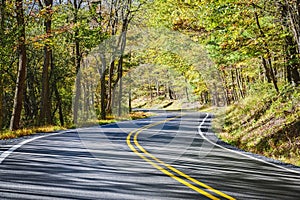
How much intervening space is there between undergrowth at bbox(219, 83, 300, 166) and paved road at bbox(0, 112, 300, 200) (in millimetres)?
1235

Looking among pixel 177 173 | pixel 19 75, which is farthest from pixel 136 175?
pixel 19 75

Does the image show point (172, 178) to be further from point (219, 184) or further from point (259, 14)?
point (259, 14)

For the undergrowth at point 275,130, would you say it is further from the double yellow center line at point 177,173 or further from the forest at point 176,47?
the double yellow center line at point 177,173

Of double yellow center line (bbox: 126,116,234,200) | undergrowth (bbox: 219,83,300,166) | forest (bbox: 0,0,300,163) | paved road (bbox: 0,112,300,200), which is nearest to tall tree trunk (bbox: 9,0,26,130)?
forest (bbox: 0,0,300,163)

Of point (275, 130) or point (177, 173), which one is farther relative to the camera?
point (275, 130)

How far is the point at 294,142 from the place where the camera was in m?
11.1

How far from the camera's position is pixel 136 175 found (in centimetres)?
727

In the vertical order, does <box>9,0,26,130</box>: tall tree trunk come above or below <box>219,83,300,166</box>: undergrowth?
above

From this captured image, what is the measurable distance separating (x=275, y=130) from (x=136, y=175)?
25.4 feet

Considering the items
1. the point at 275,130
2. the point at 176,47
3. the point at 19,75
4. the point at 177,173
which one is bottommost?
the point at 177,173

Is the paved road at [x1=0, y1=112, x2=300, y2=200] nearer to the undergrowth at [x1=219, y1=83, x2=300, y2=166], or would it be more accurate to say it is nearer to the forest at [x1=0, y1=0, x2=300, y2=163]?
the undergrowth at [x1=219, y1=83, x2=300, y2=166]

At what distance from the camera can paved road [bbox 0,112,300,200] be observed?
19.1ft

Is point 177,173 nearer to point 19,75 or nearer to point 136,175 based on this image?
point 136,175

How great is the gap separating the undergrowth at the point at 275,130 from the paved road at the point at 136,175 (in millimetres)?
1235
